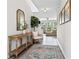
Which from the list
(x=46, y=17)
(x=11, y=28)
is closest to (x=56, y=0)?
(x=11, y=28)

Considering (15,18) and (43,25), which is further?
(43,25)

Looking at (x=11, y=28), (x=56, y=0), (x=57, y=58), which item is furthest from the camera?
(x=56, y=0)

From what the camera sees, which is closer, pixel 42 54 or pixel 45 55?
pixel 45 55
